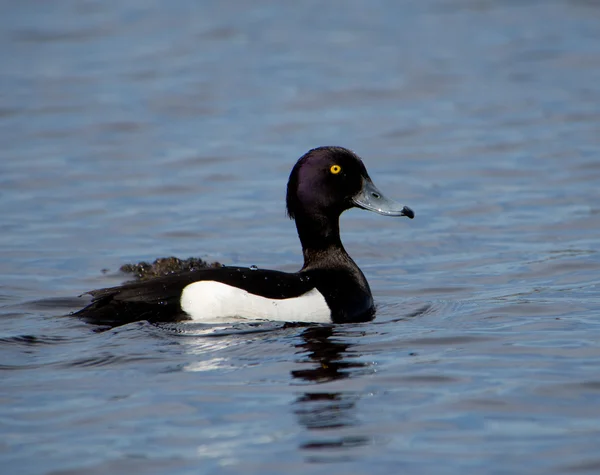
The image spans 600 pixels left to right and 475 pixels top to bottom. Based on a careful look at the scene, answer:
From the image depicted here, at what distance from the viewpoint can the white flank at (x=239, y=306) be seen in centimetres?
755

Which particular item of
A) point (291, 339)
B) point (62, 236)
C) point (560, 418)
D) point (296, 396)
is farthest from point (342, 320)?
point (62, 236)

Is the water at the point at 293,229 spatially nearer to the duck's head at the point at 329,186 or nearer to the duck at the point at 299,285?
the duck at the point at 299,285

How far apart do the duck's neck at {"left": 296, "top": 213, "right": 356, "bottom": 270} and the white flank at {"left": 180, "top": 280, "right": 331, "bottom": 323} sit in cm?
68

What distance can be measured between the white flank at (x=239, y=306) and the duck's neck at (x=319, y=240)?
68cm

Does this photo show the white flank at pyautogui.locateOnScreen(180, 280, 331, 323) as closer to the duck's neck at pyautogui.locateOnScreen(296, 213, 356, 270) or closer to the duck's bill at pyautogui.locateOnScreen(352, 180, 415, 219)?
the duck's neck at pyautogui.locateOnScreen(296, 213, 356, 270)

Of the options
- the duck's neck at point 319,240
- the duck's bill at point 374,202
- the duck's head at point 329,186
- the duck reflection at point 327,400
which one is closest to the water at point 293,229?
the duck reflection at point 327,400

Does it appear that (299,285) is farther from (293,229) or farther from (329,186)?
(293,229)

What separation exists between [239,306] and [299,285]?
47cm

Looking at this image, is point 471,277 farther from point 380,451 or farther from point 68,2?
point 68,2

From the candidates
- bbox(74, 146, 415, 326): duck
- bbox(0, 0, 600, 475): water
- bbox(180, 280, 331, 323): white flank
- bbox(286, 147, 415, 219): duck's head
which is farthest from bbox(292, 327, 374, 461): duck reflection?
bbox(286, 147, 415, 219): duck's head

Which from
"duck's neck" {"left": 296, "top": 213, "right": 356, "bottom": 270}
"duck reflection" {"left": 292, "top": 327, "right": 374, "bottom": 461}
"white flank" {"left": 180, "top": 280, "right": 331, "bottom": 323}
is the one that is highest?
"duck's neck" {"left": 296, "top": 213, "right": 356, "bottom": 270}

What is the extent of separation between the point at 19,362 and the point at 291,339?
1666 mm

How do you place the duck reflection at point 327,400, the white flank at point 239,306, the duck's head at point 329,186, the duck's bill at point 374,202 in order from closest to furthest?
1. the duck reflection at point 327,400
2. the white flank at point 239,306
3. the duck's head at point 329,186
4. the duck's bill at point 374,202

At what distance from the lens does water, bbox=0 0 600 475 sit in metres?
5.79
